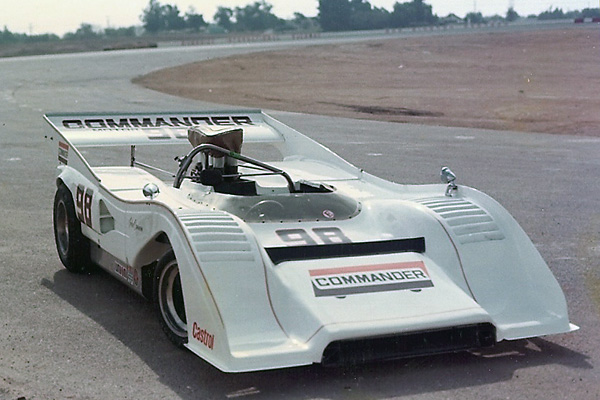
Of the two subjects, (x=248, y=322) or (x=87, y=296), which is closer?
(x=248, y=322)

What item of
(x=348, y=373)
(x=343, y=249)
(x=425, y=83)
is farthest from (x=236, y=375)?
(x=425, y=83)

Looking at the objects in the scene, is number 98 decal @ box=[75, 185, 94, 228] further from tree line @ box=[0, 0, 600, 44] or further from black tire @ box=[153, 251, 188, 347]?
tree line @ box=[0, 0, 600, 44]

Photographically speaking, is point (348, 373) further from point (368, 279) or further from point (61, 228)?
point (61, 228)

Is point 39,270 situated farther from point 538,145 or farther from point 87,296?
point 538,145

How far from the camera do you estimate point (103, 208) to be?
6605 mm

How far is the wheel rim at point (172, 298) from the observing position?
546cm

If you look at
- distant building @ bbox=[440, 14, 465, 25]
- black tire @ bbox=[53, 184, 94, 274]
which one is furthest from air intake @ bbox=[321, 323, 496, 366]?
distant building @ bbox=[440, 14, 465, 25]

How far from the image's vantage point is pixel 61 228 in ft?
24.8

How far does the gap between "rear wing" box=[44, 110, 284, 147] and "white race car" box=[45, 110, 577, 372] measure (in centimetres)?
73

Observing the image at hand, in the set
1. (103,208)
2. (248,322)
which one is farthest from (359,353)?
(103,208)

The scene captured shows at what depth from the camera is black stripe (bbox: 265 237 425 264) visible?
546 centimetres

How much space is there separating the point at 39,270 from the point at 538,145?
36.3ft

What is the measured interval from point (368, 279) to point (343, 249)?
0.33 metres

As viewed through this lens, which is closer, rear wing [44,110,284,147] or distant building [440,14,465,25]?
rear wing [44,110,284,147]
